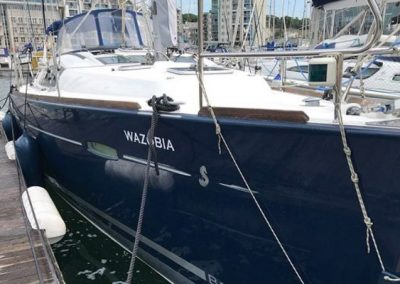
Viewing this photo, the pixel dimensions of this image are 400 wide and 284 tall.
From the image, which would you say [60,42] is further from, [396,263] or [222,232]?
[396,263]

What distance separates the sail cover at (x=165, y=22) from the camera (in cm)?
521

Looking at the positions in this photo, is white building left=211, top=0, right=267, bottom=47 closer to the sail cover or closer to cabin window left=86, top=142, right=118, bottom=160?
the sail cover

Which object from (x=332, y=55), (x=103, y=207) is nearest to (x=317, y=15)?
(x=332, y=55)

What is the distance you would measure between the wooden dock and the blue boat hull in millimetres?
876

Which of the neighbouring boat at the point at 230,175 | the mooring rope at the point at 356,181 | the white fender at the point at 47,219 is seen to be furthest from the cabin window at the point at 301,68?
the mooring rope at the point at 356,181

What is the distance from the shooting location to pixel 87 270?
15.9ft

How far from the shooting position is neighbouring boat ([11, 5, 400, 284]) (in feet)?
8.26

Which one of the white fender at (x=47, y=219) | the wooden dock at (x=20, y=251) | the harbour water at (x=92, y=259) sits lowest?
the harbour water at (x=92, y=259)

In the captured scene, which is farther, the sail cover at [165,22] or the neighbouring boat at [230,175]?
the sail cover at [165,22]

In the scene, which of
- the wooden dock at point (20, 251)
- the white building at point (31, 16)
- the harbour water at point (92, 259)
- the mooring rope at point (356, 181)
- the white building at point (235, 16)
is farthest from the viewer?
the white building at point (31, 16)

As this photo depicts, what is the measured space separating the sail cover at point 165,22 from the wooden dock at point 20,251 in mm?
2788

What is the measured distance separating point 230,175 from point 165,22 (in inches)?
113

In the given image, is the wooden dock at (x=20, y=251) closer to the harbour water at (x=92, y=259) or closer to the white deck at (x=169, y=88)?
the harbour water at (x=92, y=259)

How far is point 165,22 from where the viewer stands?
5.23 m
